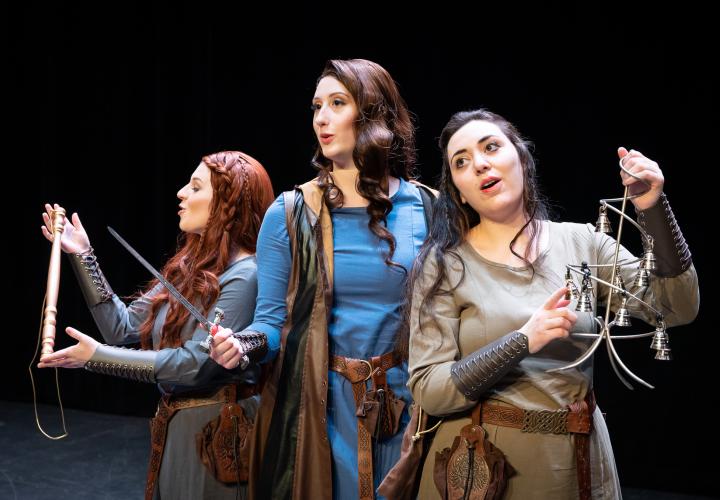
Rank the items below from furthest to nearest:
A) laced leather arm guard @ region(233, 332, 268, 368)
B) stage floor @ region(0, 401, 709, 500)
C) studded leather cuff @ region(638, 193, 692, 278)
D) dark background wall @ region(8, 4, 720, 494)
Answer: stage floor @ region(0, 401, 709, 500)
dark background wall @ region(8, 4, 720, 494)
laced leather arm guard @ region(233, 332, 268, 368)
studded leather cuff @ region(638, 193, 692, 278)

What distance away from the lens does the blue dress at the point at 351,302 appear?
7.28 feet

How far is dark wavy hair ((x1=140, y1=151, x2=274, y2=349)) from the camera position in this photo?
256cm

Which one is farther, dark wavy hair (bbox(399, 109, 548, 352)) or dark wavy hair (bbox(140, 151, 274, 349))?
dark wavy hair (bbox(140, 151, 274, 349))

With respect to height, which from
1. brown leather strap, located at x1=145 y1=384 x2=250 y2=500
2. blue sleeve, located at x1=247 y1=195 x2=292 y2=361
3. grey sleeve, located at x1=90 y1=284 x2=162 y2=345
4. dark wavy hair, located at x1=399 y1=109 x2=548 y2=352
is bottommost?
brown leather strap, located at x1=145 y1=384 x2=250 y2=500

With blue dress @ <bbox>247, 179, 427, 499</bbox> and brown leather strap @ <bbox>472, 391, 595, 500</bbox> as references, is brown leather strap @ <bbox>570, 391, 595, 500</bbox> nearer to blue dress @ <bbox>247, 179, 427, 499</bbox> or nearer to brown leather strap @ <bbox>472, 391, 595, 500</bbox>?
brown leather strap @ <bbox>472, 391, 595, 500</bbox>

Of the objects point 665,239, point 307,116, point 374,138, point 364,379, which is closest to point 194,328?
point 364,379

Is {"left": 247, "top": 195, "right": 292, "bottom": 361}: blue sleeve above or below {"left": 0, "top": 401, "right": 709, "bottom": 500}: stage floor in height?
above

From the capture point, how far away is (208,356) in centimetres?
235

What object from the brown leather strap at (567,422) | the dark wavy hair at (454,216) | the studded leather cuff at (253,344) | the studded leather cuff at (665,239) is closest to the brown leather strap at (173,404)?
the studded leather cuff at (253,344)

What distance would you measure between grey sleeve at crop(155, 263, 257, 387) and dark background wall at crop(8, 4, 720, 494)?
209cm

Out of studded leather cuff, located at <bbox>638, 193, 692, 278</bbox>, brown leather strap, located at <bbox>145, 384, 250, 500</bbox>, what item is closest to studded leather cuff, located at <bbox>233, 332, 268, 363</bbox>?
brown leather strap, located at <bbox>145, 384, 250, 500</bbox>

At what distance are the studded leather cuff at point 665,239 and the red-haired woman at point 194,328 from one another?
1219 mm

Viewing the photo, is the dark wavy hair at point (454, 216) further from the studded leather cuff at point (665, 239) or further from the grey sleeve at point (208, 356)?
the grey sleeve at point (208, 356)

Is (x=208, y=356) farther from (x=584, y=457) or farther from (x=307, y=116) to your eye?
(x=307, y=116)
